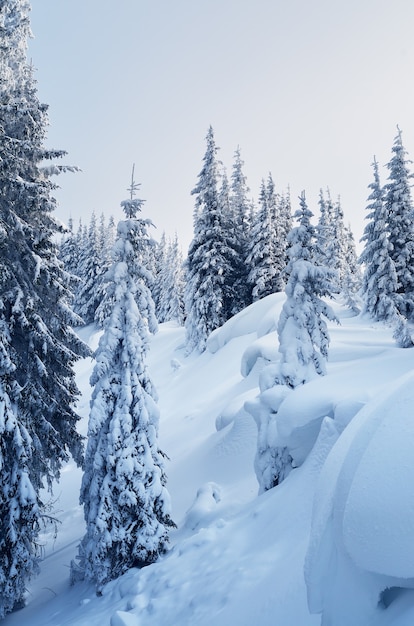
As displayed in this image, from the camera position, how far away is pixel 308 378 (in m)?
11.1

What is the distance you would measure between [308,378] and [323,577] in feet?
25.4

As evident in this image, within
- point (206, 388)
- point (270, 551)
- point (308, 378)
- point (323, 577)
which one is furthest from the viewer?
point (206, 388)

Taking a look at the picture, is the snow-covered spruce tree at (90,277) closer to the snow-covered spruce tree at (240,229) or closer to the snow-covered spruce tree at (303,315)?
the snow-covered spruce tree at (240,229)

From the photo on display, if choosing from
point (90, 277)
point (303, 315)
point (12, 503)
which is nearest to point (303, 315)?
point (303, 315)

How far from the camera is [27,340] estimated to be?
10.7m

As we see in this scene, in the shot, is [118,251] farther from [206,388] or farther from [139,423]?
[206,388]

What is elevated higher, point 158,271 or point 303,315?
point 158,271

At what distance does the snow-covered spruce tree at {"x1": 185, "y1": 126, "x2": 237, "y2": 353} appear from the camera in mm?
31016

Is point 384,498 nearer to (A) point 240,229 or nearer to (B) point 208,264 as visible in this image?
(B) point 208,264

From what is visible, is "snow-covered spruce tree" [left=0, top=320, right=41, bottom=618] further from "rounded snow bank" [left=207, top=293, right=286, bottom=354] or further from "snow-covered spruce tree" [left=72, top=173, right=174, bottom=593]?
"rounded snow bank" [left=207, top=293, right=286, bottom=354]

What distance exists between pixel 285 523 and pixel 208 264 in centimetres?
2536

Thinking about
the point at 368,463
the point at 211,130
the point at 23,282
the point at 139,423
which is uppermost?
the point at 211,130

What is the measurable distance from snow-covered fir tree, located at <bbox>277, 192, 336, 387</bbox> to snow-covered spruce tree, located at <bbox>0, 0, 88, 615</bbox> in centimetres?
620

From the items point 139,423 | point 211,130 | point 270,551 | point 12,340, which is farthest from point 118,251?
point 211,130
